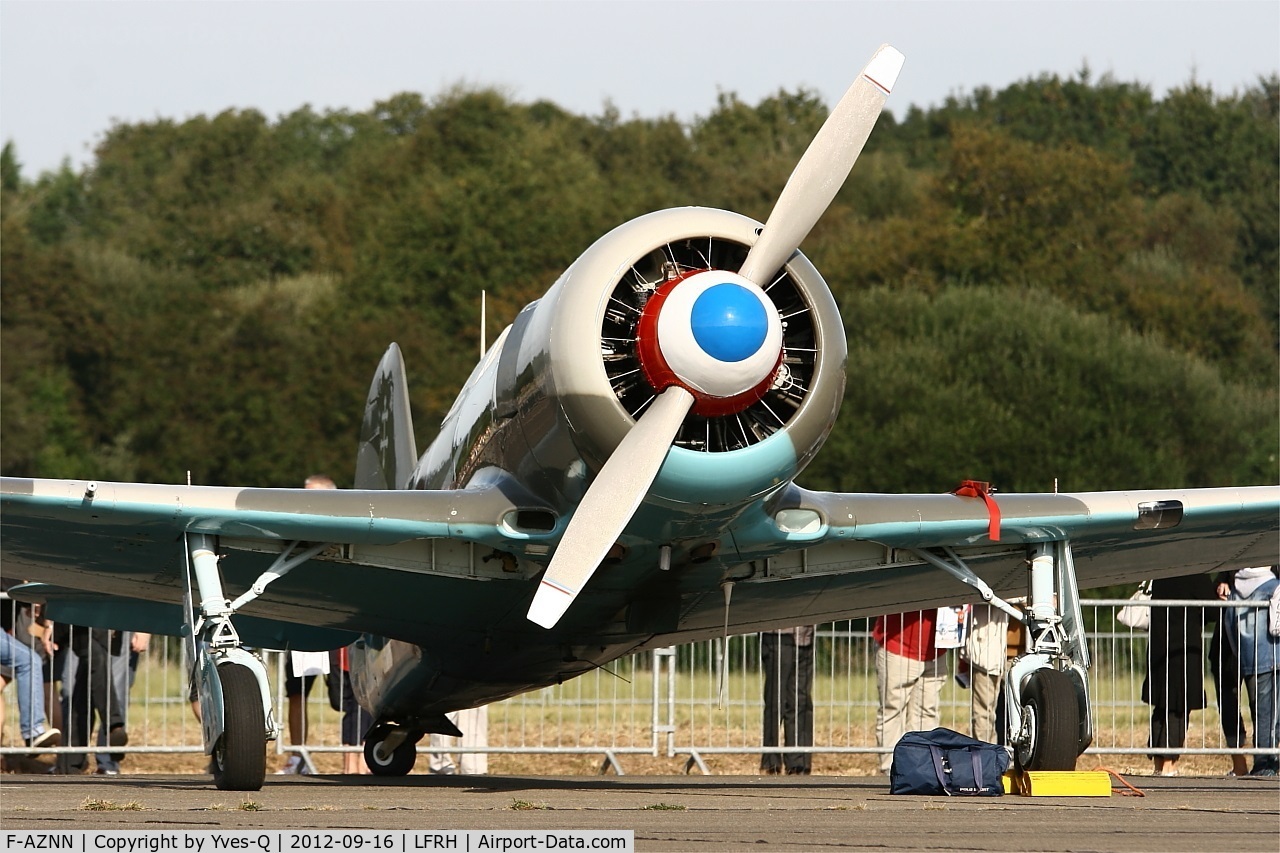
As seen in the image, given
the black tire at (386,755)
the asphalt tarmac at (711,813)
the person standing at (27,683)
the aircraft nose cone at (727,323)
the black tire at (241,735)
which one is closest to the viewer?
the asphalt tarmac at (711,813)

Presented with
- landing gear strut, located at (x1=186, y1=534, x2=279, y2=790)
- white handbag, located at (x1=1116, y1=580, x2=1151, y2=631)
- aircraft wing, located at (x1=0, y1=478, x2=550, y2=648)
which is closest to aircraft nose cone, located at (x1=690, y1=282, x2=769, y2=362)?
aircraft wing, located at (x1=0, y1=478, x2=550, y2=648)

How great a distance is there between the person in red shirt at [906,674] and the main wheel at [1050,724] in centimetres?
447

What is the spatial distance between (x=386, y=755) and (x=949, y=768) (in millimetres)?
4855

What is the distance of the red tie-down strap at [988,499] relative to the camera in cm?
1045

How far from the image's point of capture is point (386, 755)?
13.3 m

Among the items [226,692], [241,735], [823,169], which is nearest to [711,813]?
[241,735]

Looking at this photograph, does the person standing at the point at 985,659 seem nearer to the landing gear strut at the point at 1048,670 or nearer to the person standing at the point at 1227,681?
the person standing at the point at 1227,681

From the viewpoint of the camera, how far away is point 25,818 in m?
7.79

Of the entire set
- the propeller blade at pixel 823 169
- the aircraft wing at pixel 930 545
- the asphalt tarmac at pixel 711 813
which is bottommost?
the asphalt tarmac at pixel 711 813

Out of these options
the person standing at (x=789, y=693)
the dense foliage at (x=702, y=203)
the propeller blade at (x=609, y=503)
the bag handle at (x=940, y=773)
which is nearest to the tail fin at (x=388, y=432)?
the person standing at (x=789, y=693)

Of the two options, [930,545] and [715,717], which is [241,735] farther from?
[715,717]

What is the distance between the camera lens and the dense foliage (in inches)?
1777

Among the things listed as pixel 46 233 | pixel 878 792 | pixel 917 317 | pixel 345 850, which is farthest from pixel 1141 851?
pixel 46 233

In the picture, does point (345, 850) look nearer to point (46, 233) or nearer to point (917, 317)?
point (917, 317)
